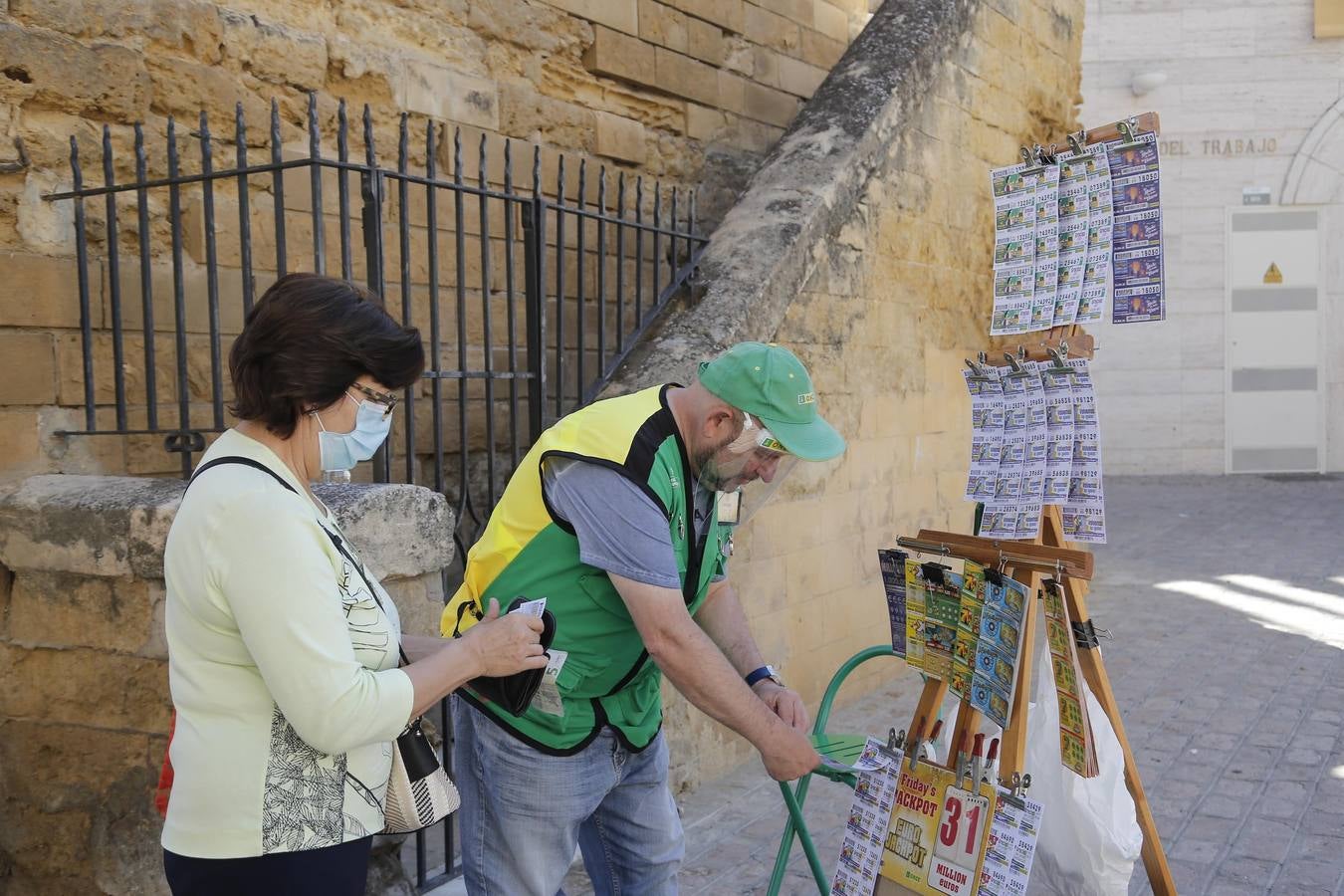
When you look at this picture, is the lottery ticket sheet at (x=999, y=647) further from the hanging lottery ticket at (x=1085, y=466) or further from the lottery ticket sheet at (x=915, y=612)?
the hanging lottery ticket at (x=1085, y=466)

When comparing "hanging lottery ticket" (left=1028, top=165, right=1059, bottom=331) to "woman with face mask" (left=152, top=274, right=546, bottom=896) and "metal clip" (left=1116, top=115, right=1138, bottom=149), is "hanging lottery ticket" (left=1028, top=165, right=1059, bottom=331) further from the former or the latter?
"woman with face mask" (left=152, top=274, right=546, bottom=896)

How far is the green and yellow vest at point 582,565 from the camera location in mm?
2266

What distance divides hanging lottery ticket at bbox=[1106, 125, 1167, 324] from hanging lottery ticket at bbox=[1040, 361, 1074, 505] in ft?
0.82

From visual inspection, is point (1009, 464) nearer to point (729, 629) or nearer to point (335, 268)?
point (729, 629)

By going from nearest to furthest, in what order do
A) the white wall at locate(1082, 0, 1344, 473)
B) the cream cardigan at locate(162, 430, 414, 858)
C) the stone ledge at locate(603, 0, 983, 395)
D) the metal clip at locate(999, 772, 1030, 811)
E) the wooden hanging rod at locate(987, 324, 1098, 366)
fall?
1. the cream cardigan at locate(162, 430, 414, 858)
2. the metal clip at locate(999, 772, 1030, 811)
3. the wooden hanging rod at locate(987, 324, 1098, 366)
4. the stone ledge at locate(603, 0, 983, 395)
5. the white wall at locate(1082, 0, 1344, 473)

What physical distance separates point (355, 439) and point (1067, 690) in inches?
76.7

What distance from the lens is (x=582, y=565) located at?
2303 millimetres

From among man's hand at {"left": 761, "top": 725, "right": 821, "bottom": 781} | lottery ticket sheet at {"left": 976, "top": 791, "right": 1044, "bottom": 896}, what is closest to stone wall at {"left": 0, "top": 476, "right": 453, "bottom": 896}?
man's hand at {"left": 761, "top": 725, "right": 821, "bottom": 781}

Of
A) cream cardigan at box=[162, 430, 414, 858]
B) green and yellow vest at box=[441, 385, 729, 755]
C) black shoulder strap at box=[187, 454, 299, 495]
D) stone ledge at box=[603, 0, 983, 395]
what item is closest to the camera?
cream cardigan at box=[162, 430, 414, 858]

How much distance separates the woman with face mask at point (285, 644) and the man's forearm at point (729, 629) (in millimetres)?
910

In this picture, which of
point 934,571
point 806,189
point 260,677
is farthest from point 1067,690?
point 806,189

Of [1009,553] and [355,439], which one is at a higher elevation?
[355,439]

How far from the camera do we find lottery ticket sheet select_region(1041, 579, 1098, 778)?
2.99 m

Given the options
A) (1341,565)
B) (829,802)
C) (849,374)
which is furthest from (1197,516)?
(829,802)
